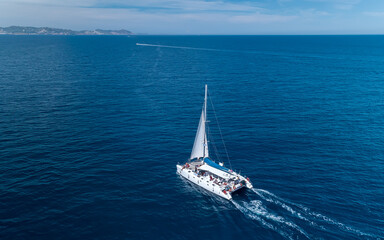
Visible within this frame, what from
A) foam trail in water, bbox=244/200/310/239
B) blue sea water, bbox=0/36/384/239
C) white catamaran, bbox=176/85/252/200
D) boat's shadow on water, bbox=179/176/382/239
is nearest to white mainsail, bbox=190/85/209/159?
white catamaran, bbox=176/85/252/200

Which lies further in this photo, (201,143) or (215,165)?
(201,143)

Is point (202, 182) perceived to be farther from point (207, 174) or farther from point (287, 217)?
point (287, 217)

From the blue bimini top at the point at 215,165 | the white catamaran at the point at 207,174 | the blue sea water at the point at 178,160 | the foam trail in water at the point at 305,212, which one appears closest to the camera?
the foam trail in water at the point at 305,212

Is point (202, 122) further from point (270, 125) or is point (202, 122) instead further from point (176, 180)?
point (270, 125)

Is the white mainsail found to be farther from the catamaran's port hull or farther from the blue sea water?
the blue sea water

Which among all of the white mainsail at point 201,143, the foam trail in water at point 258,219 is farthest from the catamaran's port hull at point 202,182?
the white mainsail at point 201,143

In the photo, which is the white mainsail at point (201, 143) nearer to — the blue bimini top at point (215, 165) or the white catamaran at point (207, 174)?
the white catamaran at point (207, 174)

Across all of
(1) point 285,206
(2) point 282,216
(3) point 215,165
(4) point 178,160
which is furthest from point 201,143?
(2) point 282,216
